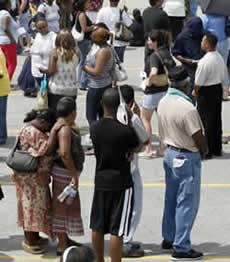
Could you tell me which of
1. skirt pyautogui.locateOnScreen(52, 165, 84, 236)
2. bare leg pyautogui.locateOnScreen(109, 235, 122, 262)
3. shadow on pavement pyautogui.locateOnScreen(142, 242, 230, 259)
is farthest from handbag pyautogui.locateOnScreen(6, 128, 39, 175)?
shadow on pavement pyautogui.locateOnScreen(142, 242, 230, 259)

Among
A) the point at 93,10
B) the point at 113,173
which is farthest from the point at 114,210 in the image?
the point at 93,10

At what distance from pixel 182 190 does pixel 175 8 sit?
33.3 feet

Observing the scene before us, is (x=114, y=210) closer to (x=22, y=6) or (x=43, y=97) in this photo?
(x=43, y=97)

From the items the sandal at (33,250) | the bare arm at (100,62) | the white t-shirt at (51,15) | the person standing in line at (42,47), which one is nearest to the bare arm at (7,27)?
the person standing in line at (42,47)

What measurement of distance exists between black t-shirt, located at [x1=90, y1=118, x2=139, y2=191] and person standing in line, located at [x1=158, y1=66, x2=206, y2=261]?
72 centimetres

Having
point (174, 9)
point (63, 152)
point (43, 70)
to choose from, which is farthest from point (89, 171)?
point (174, 9)

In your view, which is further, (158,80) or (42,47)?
(42,47)

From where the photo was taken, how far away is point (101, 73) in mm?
11891

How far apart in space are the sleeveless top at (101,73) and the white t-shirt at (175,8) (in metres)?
6.78

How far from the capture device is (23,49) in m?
19.5

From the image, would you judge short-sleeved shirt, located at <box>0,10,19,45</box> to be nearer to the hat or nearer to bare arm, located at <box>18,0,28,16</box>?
bare arm, located at <box>18,0,28,16</box>

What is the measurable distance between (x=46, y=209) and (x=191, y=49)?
5.06 meters

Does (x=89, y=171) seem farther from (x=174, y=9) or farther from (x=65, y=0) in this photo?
(x=174, y=9)

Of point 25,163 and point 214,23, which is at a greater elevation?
point 214,23
